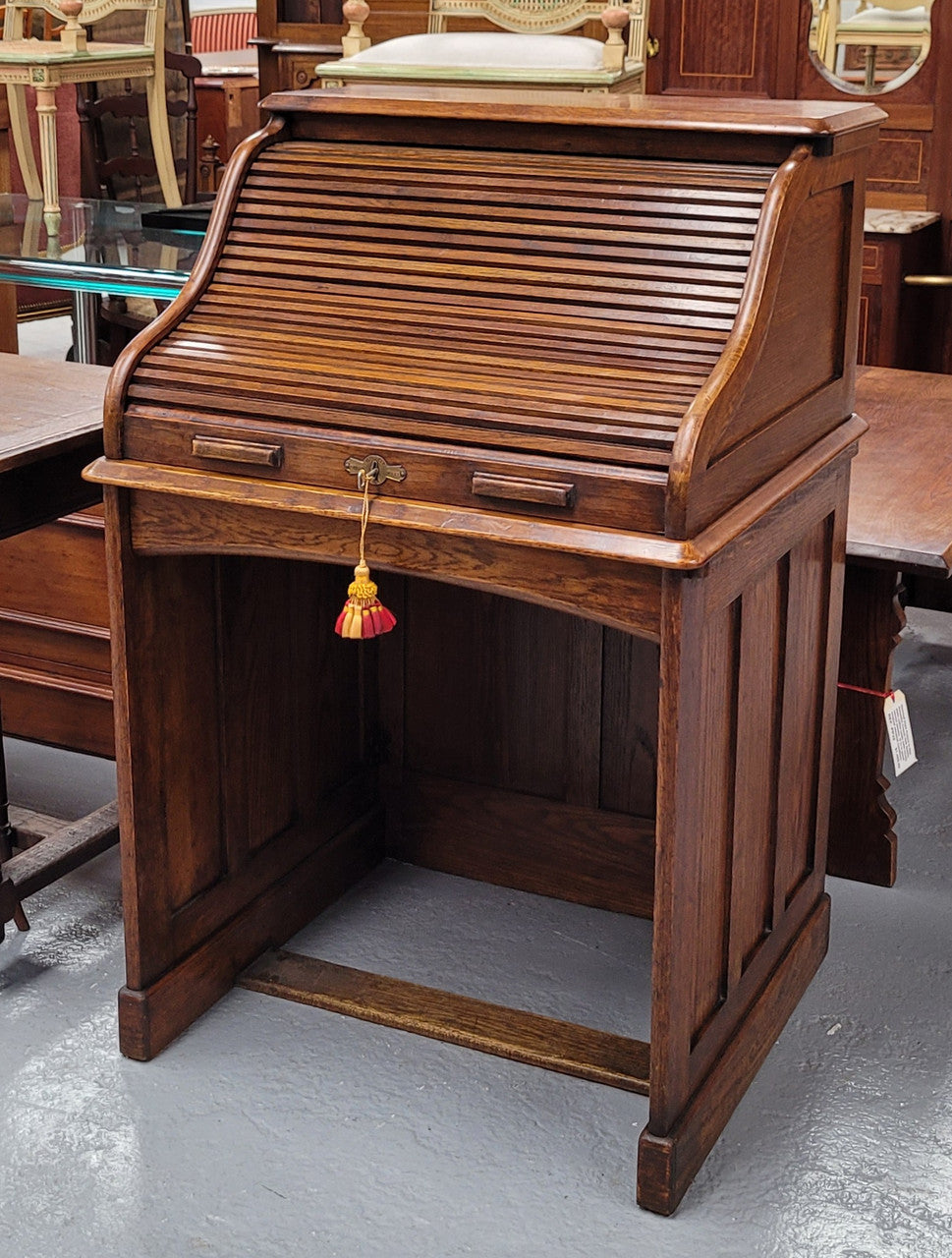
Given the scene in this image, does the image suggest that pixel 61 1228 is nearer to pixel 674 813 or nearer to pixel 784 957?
pixel 674 813

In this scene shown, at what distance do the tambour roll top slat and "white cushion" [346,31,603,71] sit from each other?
379 cm

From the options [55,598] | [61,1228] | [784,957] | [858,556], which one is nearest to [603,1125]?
[784,957]

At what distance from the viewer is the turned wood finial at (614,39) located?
5.71 meters

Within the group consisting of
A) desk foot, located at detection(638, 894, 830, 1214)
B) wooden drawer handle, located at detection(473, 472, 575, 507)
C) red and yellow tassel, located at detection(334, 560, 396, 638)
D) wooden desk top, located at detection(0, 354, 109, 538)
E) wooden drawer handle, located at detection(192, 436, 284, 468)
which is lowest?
desk foot, located at detection(638, 894, 830, 1214)

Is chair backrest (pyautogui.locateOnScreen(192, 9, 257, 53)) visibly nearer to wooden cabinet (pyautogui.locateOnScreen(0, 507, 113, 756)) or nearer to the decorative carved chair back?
the decorative carved chair back

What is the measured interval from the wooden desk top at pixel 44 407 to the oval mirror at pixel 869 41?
3.68 meters

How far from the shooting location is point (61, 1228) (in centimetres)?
230

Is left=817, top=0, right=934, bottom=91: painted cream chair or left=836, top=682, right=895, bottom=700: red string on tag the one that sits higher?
left=817, top=0, right=934, bottom=91: painted cream chair

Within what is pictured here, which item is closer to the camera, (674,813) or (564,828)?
(674,813)

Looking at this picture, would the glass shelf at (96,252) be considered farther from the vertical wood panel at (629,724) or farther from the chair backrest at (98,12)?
the chair backrest at (98,12)

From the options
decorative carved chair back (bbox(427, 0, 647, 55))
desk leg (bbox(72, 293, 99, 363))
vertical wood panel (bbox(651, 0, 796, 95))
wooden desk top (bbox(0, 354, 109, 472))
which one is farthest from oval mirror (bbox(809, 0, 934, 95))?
wooden desk top (bbox(0, 354, 109, 472))

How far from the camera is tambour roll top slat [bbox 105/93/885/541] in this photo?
2141mm

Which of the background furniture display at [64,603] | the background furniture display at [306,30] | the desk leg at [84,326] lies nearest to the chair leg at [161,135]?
the background furniture display at [306,30]

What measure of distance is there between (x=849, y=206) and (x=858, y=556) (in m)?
0.76
